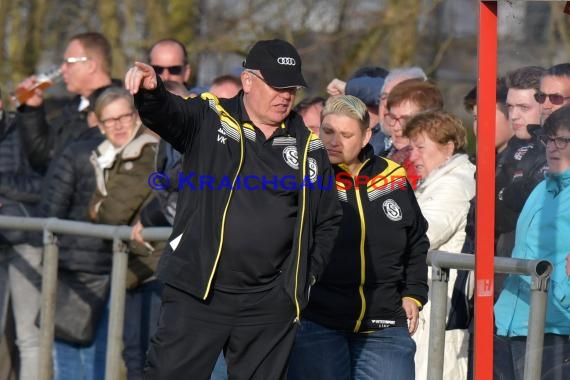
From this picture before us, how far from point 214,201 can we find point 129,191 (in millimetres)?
2148

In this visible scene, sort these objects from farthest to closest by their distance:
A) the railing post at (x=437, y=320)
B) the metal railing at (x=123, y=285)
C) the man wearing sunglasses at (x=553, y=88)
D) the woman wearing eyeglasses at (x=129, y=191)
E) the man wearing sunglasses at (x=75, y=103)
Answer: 1. the man wearing sunglasses at (x=75, y=103)
2. the woman wearing eyeglasses at (x=129, y=191)
3. the railing post at (x=437, y=320)
4. the metal railing at (x=123, y=285)
5. the man wearing sunglasses at (x=553, y=88)

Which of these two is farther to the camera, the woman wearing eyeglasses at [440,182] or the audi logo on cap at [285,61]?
the woman wearing eyeglasses at [440,182]

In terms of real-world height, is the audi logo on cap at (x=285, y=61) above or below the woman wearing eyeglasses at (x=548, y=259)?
above

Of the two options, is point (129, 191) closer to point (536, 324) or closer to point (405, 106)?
point (405, 106)

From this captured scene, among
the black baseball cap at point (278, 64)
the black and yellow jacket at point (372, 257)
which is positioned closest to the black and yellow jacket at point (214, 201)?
the black baseball cap at point (278, 64)

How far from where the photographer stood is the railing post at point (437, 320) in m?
5.21

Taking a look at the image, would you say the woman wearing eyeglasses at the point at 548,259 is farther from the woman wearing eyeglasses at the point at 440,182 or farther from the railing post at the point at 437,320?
the woman wearing eyeglasses at the point at 440,182

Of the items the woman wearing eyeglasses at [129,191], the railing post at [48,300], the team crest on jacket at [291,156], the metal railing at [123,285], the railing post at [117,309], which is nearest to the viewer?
the metal railing at [123,285]

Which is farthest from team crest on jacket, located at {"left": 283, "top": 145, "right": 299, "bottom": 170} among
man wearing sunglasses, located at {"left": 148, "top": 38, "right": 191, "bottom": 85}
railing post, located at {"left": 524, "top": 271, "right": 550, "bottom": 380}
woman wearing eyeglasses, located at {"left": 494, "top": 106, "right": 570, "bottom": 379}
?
man wearing sunglasses, located at {"left": 148, "top": 38, "right": 191, "bottom": 85}

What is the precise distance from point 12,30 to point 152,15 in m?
2.22

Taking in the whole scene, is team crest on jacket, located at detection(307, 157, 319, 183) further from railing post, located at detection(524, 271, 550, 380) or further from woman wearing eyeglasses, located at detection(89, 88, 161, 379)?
woman wearing eyeglasses, located at detection(89, 88, 161, 379)

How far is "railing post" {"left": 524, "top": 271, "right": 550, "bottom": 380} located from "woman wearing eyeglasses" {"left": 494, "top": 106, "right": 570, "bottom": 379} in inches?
0.7

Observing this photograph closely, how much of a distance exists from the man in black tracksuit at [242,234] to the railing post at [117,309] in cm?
145

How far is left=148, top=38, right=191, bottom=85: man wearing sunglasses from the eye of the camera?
7941mm
